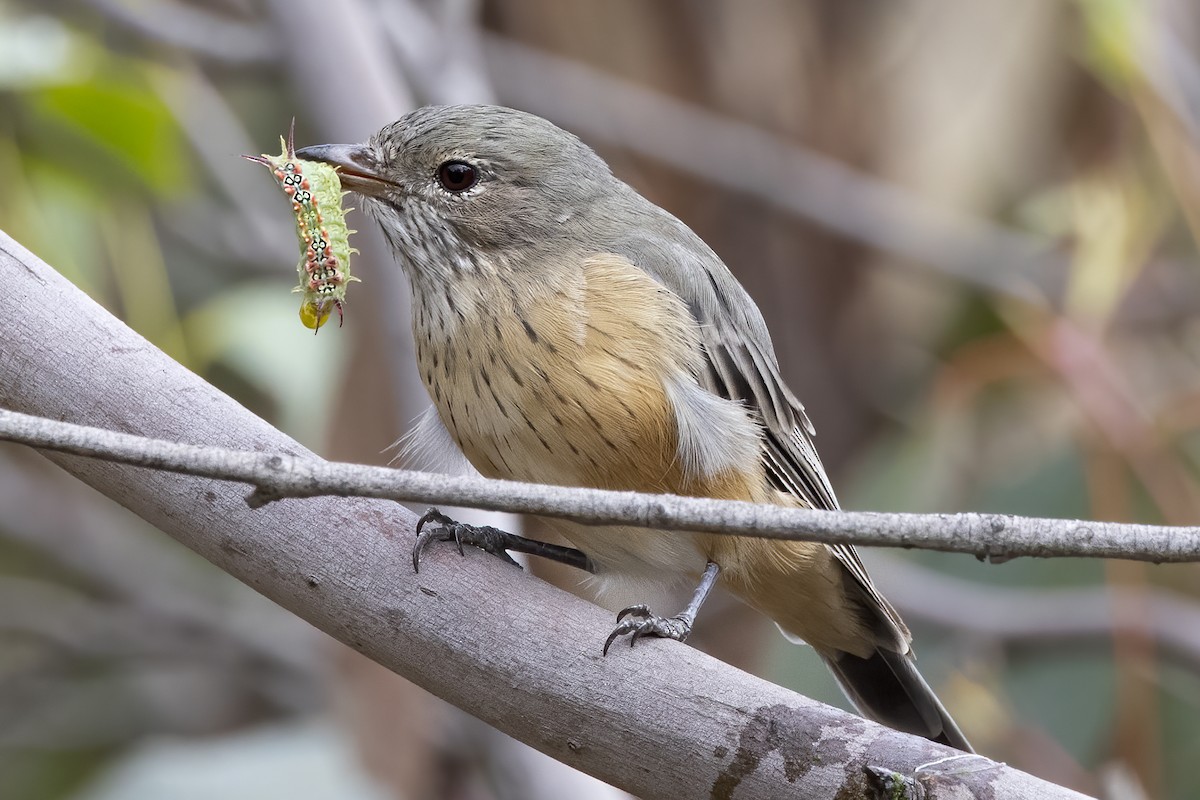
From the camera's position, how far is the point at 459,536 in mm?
2691

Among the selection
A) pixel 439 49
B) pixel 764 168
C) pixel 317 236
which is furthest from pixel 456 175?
pixel 764 168

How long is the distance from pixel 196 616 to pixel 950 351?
12.5 feet

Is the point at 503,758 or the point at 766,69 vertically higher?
the point at 766,69

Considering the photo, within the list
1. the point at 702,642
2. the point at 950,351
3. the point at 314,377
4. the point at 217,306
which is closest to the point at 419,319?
the point at 314,377

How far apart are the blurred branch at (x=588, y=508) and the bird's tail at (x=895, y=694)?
185 centimetres

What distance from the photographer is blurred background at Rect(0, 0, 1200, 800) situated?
185 inches

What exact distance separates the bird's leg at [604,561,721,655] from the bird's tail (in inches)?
28.4

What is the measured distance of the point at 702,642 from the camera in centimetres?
668

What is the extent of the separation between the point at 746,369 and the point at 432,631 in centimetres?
141

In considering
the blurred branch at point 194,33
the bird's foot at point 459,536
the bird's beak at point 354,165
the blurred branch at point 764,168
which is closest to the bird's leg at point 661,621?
the bird's foot at point 459,536

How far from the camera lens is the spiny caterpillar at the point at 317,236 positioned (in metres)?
2.92

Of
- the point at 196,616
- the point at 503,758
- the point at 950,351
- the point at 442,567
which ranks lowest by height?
the point at 442,567

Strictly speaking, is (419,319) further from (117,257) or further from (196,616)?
(196,616)

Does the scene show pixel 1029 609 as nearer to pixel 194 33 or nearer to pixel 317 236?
pixel 317 236
